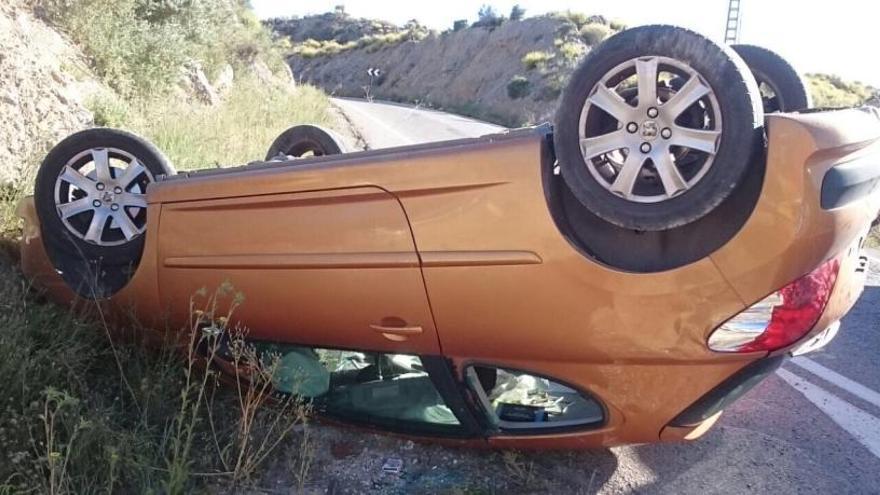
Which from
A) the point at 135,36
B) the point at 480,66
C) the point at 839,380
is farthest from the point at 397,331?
the point at 480,66

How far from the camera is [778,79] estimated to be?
328cm

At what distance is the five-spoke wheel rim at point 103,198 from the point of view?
384 cm

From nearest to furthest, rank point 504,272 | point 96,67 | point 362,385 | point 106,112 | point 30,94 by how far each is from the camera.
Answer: point 504,272 < point 362,385 < point 30,94 < point 106,112 < point 96,67

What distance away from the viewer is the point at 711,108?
100 inches

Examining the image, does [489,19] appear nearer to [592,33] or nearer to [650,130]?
[592,33]

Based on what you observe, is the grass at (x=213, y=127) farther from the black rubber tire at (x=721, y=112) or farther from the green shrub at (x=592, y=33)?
the green shrub at (x=592, y=33)

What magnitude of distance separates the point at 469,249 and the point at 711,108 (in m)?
0.96

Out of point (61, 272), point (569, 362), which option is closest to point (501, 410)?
point (569, 362)

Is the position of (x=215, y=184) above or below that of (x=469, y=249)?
above

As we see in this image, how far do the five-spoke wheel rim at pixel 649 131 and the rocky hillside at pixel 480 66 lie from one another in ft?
111

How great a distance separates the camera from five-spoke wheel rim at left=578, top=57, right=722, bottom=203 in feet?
8.34

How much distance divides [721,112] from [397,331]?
1.42m

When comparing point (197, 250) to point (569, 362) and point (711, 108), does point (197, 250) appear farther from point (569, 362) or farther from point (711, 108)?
point (711, 108)

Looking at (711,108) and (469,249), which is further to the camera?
(469,249)
